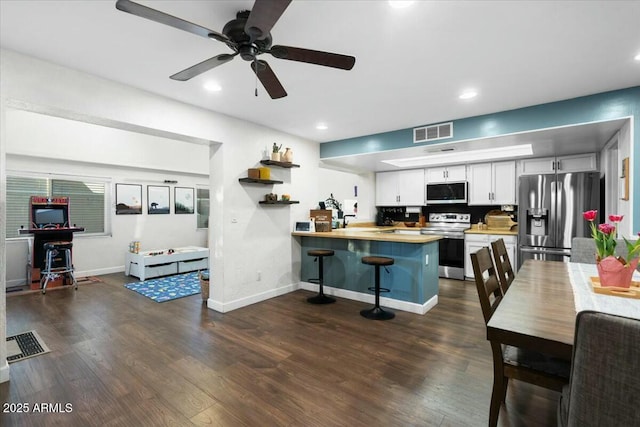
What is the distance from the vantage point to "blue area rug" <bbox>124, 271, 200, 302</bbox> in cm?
447

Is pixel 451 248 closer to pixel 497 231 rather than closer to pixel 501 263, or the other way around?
pixel 497 231

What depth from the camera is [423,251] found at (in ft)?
11.9

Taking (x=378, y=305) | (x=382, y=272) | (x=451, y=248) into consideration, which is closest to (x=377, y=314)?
(x=378, y=305)

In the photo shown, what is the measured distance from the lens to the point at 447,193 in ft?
18.8

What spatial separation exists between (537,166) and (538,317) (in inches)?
178

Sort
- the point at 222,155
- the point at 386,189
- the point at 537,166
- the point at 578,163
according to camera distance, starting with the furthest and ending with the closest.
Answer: the point at 386,189 < the point at 537,166 < the point at 578,163 < the point at 222,155

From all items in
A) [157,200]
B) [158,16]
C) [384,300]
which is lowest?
[384,300]

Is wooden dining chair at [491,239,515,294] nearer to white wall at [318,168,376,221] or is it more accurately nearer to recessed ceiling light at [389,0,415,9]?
recessed ceiling light at [389,0,415,9]

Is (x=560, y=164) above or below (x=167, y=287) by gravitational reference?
above

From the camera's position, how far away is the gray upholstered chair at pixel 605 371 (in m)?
0.69

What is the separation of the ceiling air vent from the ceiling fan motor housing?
112 inches

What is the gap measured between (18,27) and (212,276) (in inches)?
112

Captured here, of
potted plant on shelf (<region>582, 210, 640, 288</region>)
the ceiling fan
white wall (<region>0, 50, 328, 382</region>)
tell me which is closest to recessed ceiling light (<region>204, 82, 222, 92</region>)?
white wall (<region>0, 50, 328, 382</region>)

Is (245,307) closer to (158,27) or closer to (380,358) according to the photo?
(380,358)
